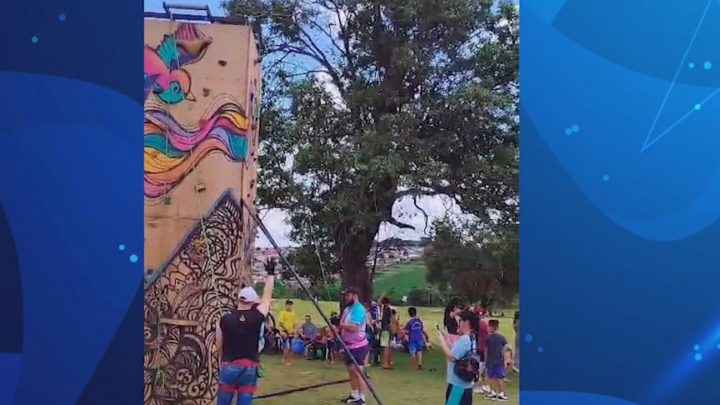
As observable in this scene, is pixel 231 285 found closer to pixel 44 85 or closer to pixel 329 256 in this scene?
pixel 44 85

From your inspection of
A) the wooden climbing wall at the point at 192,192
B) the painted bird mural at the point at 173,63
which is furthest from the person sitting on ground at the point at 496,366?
the painted bird mural at the point at 173,63

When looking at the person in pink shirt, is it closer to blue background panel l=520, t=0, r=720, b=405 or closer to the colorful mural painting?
the colorful mural painting

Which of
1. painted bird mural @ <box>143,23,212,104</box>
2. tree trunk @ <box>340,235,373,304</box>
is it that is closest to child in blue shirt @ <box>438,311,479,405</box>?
painted bird mural @ <box>143,23,212,104</box>

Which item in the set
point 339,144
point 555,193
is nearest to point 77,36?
point 555,193

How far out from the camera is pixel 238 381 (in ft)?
13.3

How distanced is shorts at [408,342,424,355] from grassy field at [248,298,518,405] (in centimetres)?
9

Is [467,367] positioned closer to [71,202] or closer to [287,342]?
[71,202]

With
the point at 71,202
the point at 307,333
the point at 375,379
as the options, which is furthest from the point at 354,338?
the point at 71,202

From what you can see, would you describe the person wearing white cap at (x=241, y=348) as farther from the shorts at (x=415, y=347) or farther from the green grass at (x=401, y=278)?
the green grass at (x=401, y=278)

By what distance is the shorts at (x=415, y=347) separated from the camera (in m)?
7.18

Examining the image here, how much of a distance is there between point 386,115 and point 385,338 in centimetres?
220

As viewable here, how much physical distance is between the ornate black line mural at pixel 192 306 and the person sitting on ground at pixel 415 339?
2.62 meters

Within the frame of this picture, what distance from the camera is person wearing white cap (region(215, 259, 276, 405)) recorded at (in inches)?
157

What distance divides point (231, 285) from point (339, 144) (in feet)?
8.52
